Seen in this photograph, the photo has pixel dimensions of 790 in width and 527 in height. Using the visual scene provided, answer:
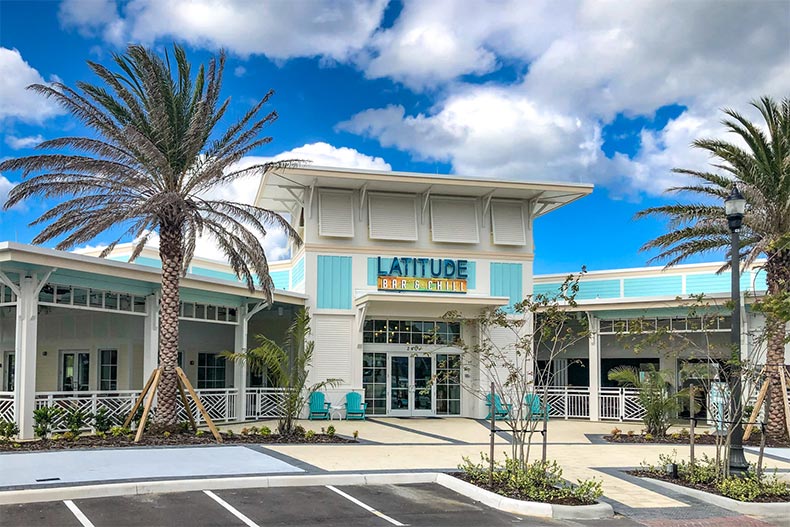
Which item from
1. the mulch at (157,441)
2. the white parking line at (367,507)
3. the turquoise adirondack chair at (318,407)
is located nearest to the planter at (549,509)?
the white parking line at (367,507)

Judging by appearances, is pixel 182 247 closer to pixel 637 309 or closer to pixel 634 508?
pixel 634 508

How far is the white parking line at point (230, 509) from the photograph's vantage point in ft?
30.1

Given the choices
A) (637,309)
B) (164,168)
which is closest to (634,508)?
(164,168)

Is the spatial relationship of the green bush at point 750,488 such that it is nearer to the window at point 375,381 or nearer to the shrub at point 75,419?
the shrub at point 75,419

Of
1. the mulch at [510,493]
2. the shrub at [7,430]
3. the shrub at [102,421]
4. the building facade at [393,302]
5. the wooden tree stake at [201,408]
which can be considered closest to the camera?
the mulch at [510,493]

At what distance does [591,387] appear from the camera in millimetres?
24562

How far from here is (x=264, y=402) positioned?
901 inches

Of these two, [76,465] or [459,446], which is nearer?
[76,465]

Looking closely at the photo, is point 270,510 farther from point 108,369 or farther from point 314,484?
point 108,369

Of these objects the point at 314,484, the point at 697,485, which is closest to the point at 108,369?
the point at 314,484

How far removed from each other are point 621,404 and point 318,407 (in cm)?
918

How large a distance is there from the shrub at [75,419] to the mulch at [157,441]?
20 cm

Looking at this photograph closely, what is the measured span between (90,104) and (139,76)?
1207 millimetres

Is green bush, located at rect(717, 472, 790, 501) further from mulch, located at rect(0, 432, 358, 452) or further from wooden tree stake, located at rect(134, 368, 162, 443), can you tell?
wooden tree stake, located at rect(134, 368, 162, 443)
